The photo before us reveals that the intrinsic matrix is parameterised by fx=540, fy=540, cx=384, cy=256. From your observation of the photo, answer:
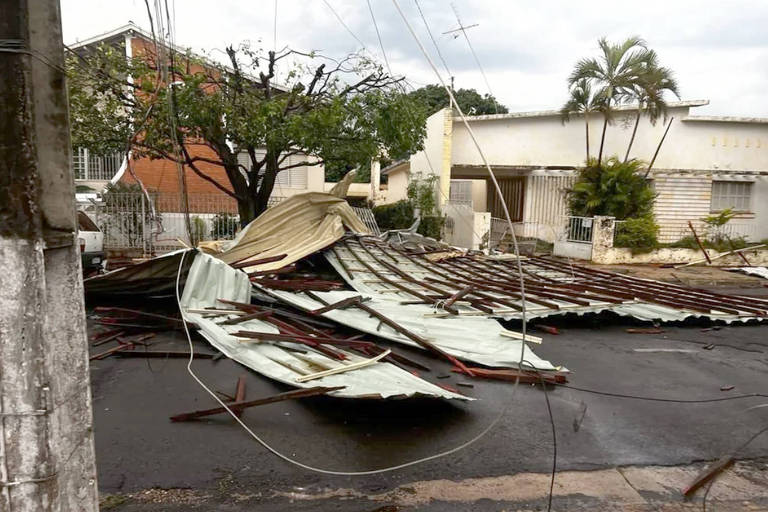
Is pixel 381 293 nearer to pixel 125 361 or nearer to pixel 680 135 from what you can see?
pixel 125 361

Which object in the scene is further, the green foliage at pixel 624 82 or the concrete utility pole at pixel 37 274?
the green foliage at pixel 624 82

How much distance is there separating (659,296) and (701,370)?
2440 mm

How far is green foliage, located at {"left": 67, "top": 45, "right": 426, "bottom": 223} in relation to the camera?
35.9 ft

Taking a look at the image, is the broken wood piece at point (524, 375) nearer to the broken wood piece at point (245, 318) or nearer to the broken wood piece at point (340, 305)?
the broken wood piece at point (340, 305)

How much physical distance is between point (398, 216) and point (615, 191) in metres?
7.76

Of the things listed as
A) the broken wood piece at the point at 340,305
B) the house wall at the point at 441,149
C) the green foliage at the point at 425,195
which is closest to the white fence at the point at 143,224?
the green foliage at the point at 425,195

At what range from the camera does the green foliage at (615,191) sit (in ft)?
51.0

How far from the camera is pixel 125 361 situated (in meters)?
5.24

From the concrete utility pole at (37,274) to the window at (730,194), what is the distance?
18.9 meters

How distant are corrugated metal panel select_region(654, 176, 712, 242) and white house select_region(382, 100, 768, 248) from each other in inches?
1.2

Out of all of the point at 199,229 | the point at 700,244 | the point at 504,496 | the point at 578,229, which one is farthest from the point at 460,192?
the point at 504,496

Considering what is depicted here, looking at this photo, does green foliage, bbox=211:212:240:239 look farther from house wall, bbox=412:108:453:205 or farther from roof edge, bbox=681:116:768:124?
roof edge, bbox=681:116:768:124

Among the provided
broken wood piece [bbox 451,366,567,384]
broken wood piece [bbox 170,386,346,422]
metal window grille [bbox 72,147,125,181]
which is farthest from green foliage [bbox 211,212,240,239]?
broken wood piece [bbox 170,386,346,422]

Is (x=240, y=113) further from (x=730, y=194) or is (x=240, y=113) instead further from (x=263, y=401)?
(x=730, y=194)
